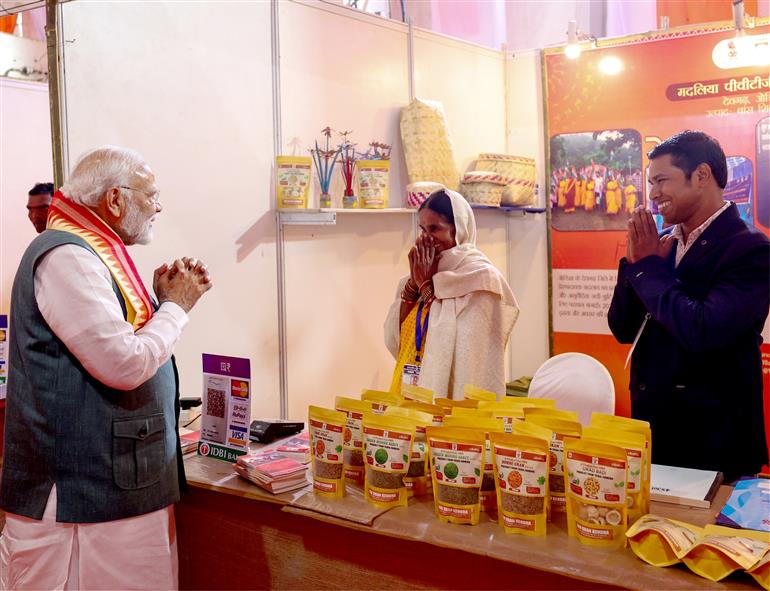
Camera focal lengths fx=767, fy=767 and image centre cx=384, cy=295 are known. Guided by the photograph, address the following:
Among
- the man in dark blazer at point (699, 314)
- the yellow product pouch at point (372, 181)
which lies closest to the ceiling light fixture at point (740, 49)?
the yellow product pouch at point (372, 181)

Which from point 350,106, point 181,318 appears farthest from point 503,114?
point 181,318

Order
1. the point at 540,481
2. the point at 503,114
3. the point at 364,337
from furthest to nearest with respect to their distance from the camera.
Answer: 1. the point at 503,114
2. the point at 364,337
3. the point at 540,481

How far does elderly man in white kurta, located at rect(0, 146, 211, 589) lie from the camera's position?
5.62 feet

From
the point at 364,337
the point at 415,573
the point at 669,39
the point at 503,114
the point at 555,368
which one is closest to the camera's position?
the point at 415,573

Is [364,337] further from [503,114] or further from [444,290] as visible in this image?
[503,114]

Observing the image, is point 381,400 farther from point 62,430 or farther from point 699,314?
point 699,314

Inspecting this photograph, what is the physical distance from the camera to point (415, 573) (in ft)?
5.60

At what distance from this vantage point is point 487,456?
1.73 metres

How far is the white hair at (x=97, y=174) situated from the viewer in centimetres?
186

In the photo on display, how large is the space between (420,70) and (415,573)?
3.26m


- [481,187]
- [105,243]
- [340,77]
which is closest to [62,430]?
[105,243]

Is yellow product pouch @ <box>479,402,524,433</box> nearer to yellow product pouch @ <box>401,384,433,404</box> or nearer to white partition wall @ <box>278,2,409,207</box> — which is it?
yellow product pouch @ <box>401,384,433,404</box>

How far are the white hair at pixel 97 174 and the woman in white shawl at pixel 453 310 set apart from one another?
4.48ft

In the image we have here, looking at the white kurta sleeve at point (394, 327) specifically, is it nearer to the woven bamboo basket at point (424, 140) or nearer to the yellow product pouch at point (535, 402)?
the woven bamboo basket at point (424, 140)
